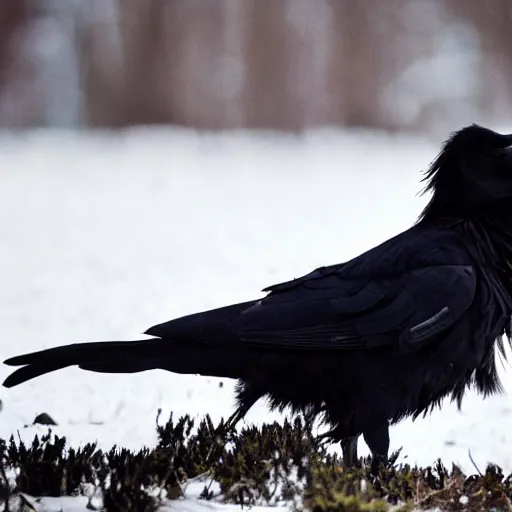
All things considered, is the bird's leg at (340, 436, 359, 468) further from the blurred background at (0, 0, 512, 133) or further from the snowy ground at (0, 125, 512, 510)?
the blurred background at (0, 0, 512, 133)

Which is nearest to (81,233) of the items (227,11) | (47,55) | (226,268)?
(226,268)

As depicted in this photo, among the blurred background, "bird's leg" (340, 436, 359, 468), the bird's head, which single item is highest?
the blurred background

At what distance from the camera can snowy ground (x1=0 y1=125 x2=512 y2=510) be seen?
5.30m

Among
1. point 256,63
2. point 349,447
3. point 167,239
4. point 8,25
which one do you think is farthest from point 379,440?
point 8,25

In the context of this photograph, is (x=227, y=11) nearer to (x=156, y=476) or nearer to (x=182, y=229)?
(x=182, y=229)

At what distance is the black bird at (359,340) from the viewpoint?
3691 mm

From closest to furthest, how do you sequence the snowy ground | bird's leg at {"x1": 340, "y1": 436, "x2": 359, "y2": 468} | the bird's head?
1. bird's leg at {"x1": 340, "y1": 436, "x2": 359, "y2": 468}
2. the bird's head
3. the snowy ground

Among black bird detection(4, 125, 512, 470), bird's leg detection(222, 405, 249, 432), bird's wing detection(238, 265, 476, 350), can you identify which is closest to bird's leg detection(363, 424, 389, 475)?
black bird detection(4, 125, 512, 470)

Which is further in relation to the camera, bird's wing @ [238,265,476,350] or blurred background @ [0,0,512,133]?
blurred background @ [0,0,512,133]

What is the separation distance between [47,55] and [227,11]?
156 centimetres

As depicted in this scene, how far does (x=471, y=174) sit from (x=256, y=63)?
12.3 feet

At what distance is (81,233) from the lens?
6762mm

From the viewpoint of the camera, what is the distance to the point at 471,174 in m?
4.11

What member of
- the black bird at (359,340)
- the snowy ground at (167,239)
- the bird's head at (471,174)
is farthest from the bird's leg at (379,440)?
the snowy ground at (167,239)
